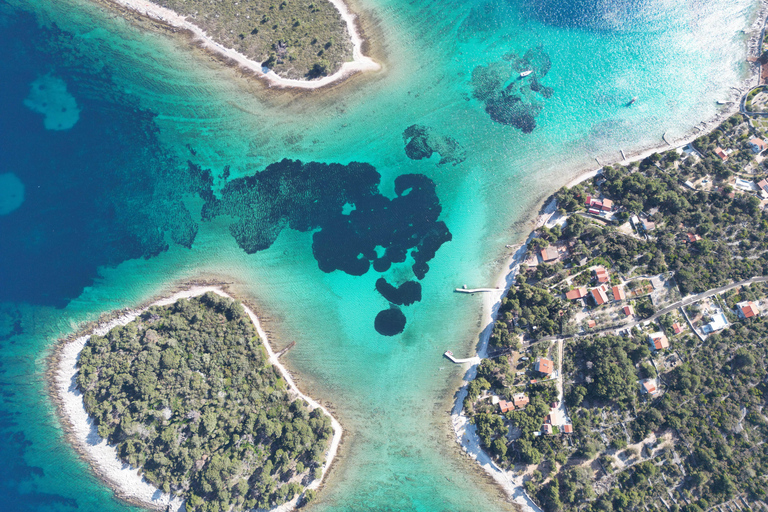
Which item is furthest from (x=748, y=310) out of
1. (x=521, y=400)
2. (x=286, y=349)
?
(x=286, y=349)

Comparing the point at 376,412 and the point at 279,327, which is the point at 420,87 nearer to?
the point at 279,327

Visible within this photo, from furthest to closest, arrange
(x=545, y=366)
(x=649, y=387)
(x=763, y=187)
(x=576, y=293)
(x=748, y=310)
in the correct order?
(x=763, y=187)
(x=576, y=293)
(x=545, y=366)
(x=748, y=310)
(x=649, y=387)

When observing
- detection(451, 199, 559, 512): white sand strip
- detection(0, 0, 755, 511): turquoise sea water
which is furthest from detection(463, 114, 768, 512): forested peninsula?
detection(0, 0, 755, 511): turquoise sea water

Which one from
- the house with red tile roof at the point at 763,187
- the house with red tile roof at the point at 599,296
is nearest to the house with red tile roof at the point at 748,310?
the house with red tile roof at the point at 763,187

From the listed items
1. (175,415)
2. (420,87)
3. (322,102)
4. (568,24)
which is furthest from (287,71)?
(175,415)

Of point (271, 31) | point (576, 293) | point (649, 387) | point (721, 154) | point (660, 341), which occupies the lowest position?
point (649, 387)

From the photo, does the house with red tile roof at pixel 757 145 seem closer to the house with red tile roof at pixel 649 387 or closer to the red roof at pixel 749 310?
the red roof at pixel 749 310

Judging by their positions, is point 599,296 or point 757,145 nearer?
point 599,296

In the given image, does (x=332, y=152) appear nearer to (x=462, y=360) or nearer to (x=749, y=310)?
(x=462, y=360)

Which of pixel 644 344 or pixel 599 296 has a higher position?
pixel 599 296
